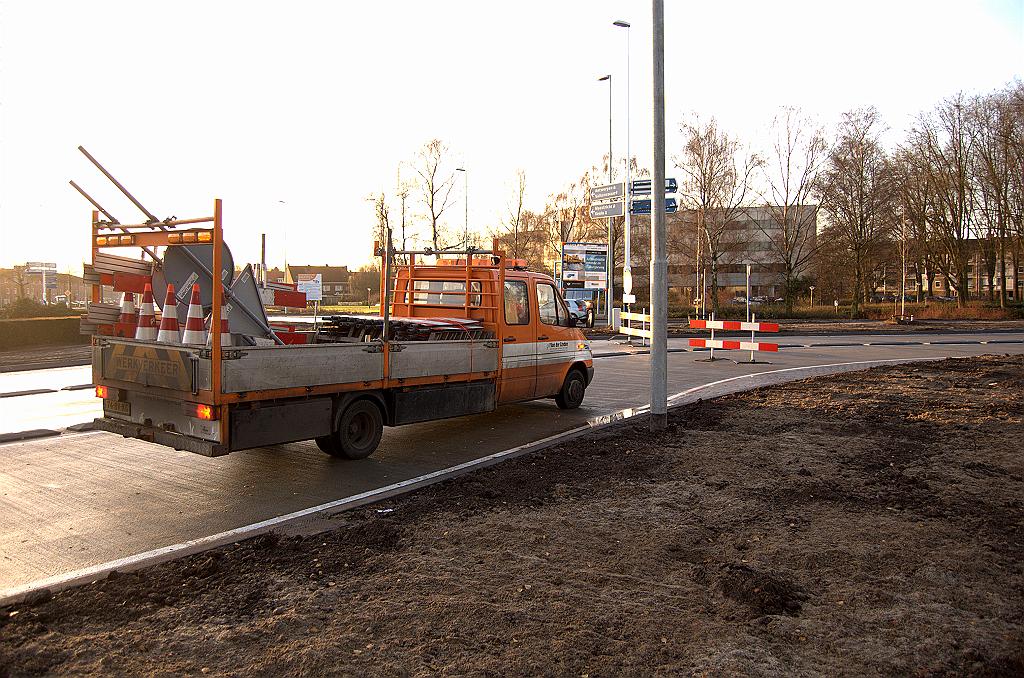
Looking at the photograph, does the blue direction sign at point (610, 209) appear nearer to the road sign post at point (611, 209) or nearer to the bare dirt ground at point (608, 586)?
the road sign post at point (611, 209)

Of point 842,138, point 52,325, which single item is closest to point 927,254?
point 842,138

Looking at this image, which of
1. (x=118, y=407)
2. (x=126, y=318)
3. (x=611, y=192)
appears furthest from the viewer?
(x=611, y=192)

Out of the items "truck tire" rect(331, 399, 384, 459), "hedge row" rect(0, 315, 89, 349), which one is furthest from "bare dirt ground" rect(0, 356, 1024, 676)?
"hedge row" rect(0, 315, 89, 349)

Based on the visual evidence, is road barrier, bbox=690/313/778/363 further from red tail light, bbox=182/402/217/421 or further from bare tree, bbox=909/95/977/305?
bare tree, bbox=909/95/977/305

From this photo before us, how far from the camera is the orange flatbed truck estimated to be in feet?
22.1

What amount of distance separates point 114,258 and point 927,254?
50.4 metres

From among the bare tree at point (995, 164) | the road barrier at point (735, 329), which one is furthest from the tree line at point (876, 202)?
the road barrier at point (735, 329)

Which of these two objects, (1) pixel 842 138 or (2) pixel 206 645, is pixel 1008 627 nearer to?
(2) pixel 206 645

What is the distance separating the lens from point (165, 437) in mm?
7109

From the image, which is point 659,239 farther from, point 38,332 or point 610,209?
point 38,332

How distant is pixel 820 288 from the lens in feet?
204

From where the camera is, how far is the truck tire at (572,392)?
11961 millimetres

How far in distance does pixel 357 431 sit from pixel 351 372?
2.60 feet

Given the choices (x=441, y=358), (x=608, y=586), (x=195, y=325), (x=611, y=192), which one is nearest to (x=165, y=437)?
(x=195, y=325)
